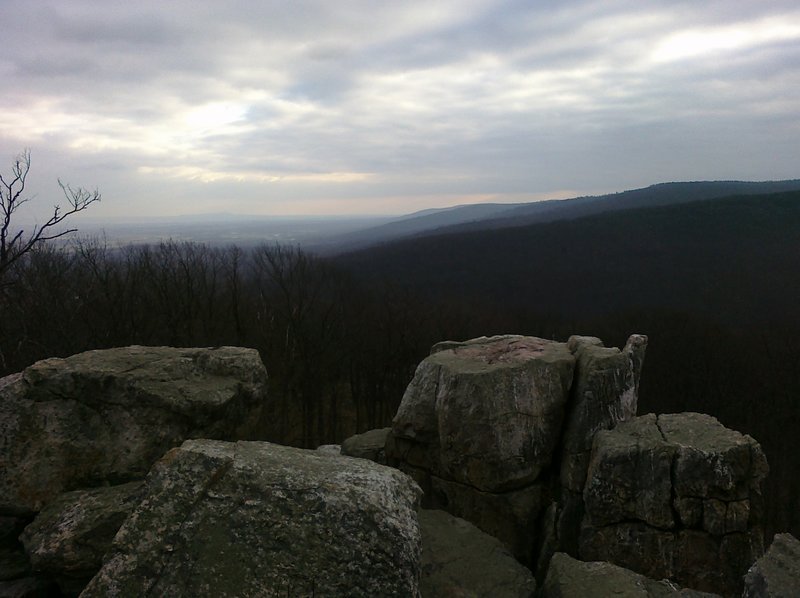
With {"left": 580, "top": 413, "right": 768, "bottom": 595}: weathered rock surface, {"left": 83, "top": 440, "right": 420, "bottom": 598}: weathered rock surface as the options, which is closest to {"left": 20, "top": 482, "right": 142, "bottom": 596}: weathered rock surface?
{"left": 83, "top": 440, "right": 420, "bottom": 598}: weathered rock surface

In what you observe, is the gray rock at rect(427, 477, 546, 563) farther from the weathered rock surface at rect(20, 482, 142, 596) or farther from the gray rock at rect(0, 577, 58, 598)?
the gray rock at rect(0, 577, 58, 598)

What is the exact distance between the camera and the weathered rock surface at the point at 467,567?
7.67m

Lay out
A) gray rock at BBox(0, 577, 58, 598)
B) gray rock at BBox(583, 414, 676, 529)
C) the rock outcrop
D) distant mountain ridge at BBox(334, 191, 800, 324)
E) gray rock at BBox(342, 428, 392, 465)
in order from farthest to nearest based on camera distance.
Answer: distant mountain ridge at BBox(334, 191, 800, 324)
gray rock at BBox(342, 428, 392, 465)
the rock outcrop
gray rock at BBox(583, 414, 676, 529)
gray rock at BBox(0, 577, 58, 598)

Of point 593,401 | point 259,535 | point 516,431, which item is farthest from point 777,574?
point 593,401

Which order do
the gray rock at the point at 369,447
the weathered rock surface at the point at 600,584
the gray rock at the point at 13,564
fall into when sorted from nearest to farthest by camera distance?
the weathered rock surface at the point at 600,584, the gray rock at the point at 13,564, the gray rock at the point at 369,447

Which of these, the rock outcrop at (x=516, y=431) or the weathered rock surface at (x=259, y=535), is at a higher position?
the weathered rock surface at (x=259, y=535)

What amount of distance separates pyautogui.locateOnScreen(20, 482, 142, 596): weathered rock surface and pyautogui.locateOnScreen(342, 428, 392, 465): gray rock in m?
6.58

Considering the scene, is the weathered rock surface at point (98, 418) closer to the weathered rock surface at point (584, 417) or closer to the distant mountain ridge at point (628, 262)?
the weathered rock surface at point (584, 417)

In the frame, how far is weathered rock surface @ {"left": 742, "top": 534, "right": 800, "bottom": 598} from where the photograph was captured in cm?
507

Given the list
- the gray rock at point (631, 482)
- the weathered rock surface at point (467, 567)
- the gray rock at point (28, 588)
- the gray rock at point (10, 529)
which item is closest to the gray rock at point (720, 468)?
the gray rock at point (631, 482)

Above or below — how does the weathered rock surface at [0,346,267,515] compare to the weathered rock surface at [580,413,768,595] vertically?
above

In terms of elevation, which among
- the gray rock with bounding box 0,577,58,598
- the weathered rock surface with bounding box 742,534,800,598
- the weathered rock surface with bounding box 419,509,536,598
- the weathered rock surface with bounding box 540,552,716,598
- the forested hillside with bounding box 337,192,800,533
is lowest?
the forested hillside with bounding box 337,192,800,533

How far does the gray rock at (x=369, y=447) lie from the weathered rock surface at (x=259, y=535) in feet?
24.7

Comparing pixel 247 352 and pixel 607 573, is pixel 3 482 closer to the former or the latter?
pixel 247 352
